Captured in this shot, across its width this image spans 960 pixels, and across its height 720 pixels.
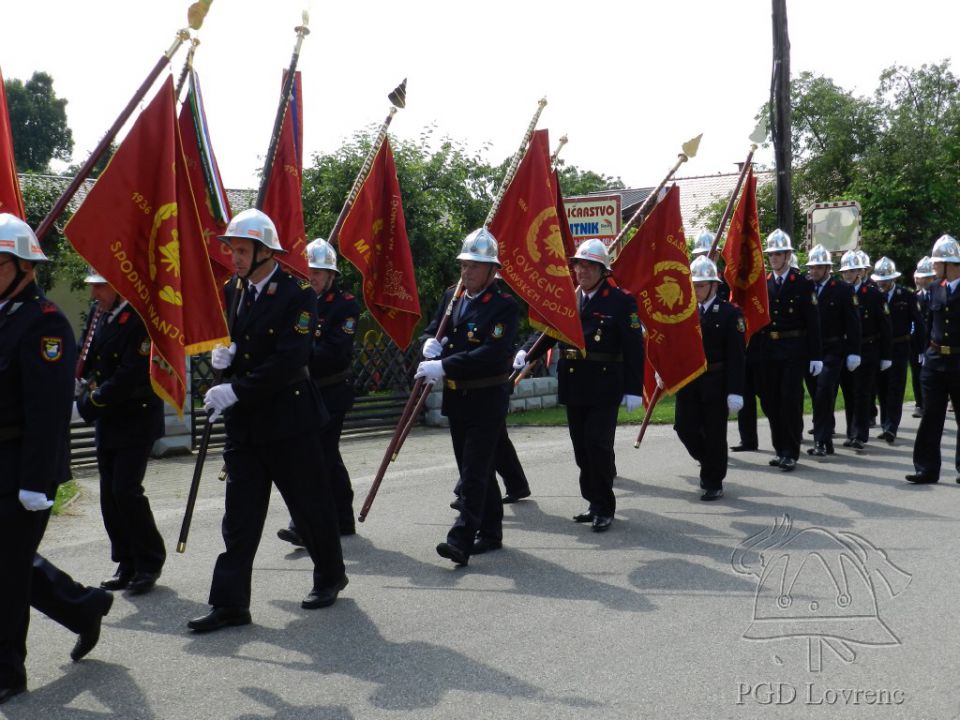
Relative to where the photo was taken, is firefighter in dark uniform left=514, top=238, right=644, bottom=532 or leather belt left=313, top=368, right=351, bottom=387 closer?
leather belt left=313, top=368, right=351, bottom=387

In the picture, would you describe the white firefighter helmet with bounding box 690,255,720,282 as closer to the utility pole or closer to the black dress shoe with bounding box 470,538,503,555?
the black dress shoe with bounding box 470,538,503,555

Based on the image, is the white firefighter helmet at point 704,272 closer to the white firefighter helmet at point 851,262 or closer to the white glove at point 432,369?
the white glove at point 432,369

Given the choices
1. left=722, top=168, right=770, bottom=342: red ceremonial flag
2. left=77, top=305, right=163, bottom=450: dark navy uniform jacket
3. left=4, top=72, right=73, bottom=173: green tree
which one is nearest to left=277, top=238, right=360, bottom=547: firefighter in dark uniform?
left=77, top=305, right=163, bottom=450: dark navy uniform jacket

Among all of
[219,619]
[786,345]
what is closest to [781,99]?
[786,345]

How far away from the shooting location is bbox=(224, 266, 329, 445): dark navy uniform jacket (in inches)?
216

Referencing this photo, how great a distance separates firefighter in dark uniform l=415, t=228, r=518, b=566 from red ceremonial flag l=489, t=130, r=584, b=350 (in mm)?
926

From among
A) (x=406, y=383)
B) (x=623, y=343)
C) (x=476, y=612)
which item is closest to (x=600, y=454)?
(x=623, y=343)

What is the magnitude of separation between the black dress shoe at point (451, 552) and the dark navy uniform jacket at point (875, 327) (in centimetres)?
787

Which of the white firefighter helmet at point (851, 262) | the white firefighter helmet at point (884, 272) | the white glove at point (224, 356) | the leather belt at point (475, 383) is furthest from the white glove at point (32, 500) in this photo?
the white firefighter helmet at point (884, 272)

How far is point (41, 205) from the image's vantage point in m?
23.7

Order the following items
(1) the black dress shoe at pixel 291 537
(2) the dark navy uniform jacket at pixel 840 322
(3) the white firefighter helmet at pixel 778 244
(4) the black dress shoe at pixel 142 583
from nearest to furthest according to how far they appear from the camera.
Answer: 1. (4) the black dress shoe at pixel 142 583
2. (1) the black dress shoe at pixel 291 537
3. (3) the white firefighter helmet at pixel 778 244
4. (2) the dark navy uniform jacket at pixel 840 322

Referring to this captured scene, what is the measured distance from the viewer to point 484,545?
282 inches

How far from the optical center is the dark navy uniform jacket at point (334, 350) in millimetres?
7562

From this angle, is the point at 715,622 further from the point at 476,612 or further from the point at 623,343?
the point at 623,343
